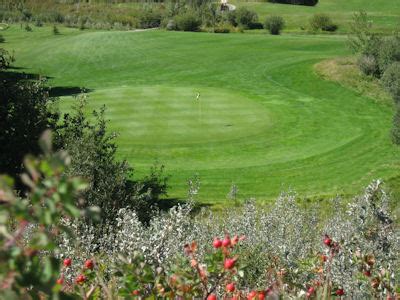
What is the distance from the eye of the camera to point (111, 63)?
52469 mm

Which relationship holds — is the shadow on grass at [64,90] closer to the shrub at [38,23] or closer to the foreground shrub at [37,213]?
the foreground shrub at [37,213]

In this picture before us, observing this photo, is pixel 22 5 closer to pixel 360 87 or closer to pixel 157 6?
pixel 157 6

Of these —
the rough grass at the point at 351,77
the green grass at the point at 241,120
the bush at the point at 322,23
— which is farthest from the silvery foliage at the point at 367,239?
the bush at the point at 322,23

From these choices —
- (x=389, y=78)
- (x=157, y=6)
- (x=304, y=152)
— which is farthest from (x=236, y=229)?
(x=157, y=6)

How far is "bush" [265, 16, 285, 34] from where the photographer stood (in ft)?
243

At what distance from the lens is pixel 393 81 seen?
104 ft

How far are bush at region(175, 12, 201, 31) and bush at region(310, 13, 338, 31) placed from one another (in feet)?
51.3

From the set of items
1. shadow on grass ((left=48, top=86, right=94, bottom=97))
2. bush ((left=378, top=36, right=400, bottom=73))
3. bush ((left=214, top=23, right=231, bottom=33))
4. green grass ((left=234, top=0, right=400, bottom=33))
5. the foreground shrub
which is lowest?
shadow on grass ((left=48, top=86, right=94, bottom=97))

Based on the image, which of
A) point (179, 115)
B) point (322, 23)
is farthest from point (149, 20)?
point (179, 115)

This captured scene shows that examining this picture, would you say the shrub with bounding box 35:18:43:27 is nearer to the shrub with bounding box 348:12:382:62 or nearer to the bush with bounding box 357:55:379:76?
the shrub with bounding box 348:12:382:62

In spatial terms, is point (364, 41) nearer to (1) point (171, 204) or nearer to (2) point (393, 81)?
(2) point (393, 81)

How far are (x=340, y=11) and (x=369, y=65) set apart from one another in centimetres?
5702

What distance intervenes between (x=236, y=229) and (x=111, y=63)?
45673 millimetres

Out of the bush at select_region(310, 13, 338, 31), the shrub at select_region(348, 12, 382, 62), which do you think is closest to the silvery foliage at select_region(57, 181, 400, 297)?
the shrub at select_region(348, 12, 382, 62)
